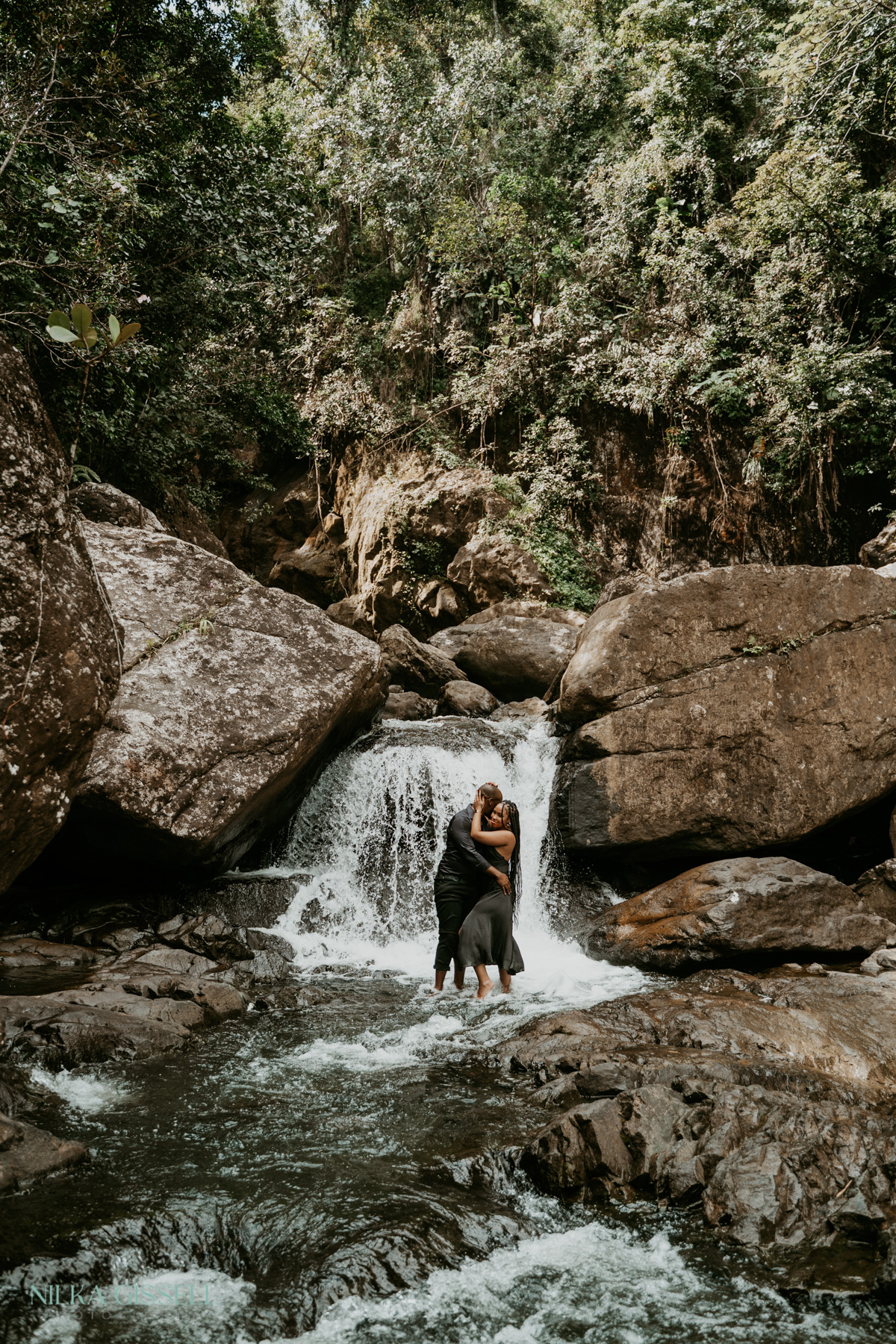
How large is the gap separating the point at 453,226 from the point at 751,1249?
748 inches

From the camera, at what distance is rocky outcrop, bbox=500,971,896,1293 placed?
10.7 feet

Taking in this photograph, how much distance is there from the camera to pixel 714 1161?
3650 mm

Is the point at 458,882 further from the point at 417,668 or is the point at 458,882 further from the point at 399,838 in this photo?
the point at 417,668

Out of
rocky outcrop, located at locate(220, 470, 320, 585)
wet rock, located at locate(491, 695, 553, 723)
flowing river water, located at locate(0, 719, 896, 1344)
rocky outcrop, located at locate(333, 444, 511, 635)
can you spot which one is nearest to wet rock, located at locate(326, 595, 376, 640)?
rocky outcrop, located at locate(333, 444, 511, 635)

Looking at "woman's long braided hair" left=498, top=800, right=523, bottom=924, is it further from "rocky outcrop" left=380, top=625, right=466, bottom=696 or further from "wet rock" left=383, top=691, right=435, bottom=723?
"rocky outcrop" left=380, top=625, right=466, bottom=696

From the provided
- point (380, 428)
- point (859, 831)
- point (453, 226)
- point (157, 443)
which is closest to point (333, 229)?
point (453, 226)

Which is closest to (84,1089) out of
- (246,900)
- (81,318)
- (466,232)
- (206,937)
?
(206,937)

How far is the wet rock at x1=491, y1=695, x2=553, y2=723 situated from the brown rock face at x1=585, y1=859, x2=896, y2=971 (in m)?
4.50

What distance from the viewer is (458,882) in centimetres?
712

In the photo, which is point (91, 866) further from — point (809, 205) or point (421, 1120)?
point (809, 205)

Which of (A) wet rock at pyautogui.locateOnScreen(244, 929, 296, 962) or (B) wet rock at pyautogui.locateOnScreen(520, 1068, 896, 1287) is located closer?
(B) wet rock at pyautogui.locateOnScreen(520, 1068, 896, 1287)

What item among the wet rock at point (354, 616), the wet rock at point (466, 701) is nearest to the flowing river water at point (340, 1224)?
the wet rock at point (466, 701)

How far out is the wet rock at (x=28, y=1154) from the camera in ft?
10.9

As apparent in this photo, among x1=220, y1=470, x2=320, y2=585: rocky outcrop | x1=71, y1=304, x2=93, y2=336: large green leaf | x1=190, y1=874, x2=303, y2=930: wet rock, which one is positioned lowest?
x1=190, y1=874, x2=303, y2=930: wet rock
